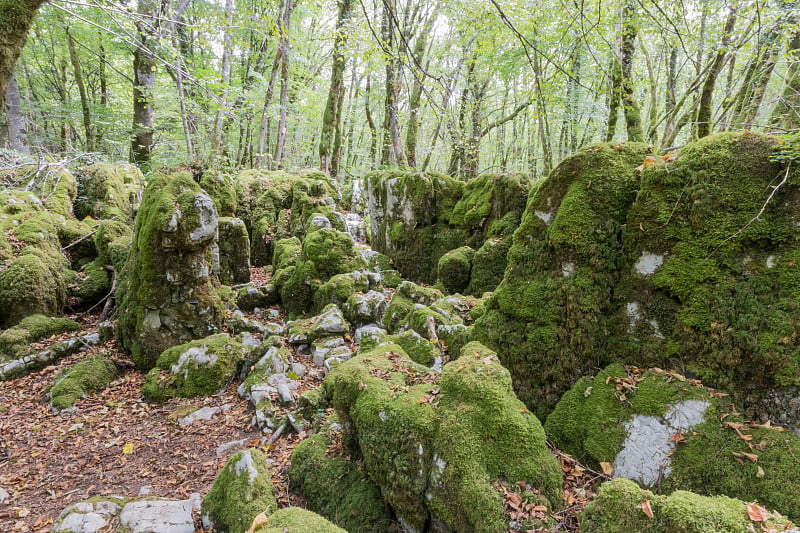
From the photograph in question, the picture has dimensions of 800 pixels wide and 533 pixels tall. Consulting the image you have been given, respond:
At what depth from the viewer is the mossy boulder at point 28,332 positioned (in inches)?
282

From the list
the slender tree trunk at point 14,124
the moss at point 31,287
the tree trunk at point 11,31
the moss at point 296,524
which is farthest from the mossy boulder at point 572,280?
the slender tree trunk at point 14,124

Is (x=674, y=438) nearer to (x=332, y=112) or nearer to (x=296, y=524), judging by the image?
(x=296, y=524)

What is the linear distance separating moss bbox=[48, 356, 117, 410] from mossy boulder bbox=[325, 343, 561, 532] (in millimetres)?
5477

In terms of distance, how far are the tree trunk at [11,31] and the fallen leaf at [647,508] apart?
536 cm

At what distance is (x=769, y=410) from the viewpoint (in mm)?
3404

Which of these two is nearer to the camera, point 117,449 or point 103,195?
point 117,449

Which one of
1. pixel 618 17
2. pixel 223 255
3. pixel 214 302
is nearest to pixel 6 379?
pixel 214 302

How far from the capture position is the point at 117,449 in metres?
5.45

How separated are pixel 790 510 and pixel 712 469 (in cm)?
52

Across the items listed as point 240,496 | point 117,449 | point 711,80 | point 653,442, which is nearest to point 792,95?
point 711,80

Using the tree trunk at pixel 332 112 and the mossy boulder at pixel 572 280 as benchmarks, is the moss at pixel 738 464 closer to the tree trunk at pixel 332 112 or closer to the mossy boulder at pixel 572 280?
the mossy boulder at pixel 572 280

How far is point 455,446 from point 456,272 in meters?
5.89

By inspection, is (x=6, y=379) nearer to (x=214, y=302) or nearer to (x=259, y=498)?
(x=214, y=302)

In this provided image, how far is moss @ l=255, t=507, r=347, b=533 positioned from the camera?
3096 mm
